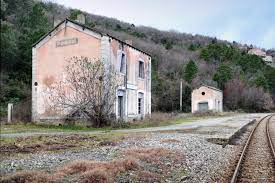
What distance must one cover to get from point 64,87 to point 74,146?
1303 cm

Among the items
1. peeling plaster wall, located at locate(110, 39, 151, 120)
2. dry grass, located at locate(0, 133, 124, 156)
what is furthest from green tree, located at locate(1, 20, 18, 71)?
peeling plaster wall, located at locate(110, 39, 151, 120)

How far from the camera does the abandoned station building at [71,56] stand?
2533 cm

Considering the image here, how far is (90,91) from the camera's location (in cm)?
2348

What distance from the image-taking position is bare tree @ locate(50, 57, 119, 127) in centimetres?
2334

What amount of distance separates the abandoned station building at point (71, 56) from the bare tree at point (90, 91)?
89 centimetres

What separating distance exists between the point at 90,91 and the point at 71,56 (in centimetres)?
361

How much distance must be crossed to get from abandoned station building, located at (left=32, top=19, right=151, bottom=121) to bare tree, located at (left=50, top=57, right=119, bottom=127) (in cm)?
89

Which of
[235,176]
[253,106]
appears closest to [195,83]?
Answer: [253,106]

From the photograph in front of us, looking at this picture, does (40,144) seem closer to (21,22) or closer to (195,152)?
(195,152)

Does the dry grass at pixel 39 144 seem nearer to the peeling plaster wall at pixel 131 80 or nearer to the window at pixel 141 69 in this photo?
the peeling plaster wall at pixel 131 80

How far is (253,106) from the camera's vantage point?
82.5 meters

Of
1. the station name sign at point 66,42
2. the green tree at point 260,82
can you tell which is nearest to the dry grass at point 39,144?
the station name sign at point 66,42

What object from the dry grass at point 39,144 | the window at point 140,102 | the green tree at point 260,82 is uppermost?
the green tree at point 260,82

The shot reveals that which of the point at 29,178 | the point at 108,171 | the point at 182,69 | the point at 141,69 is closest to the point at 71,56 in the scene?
the point at 141,69
